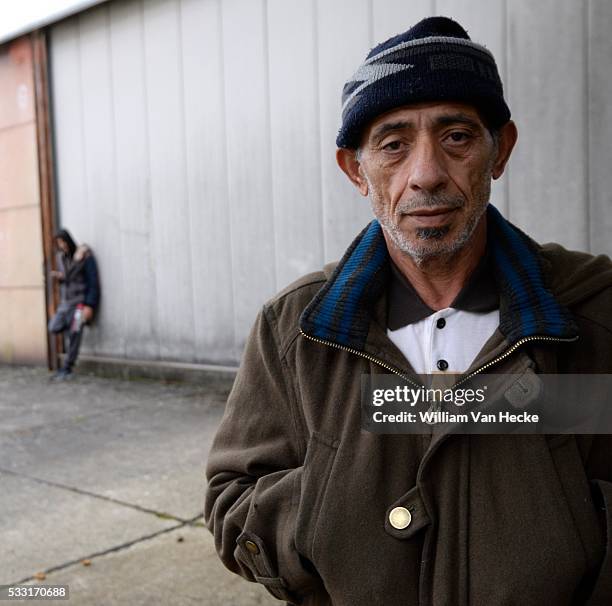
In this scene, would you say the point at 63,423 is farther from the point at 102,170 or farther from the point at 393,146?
the point at 393,146

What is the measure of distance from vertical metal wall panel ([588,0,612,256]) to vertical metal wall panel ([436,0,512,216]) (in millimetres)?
567

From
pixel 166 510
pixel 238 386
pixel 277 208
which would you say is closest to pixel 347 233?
pixel 277 208

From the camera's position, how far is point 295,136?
618 cm

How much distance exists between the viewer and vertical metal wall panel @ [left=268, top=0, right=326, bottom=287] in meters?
6.03

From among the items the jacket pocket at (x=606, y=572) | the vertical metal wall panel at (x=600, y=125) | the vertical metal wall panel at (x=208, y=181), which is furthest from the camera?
the vertical metal wall panel at (x=208, y=181)

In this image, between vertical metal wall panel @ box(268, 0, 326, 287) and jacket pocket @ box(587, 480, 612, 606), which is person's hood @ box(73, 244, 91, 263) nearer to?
vertical metal wall panel @ box(268, 0, 326, 287)

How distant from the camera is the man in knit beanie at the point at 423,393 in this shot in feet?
4.61

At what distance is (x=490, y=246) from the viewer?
1685 mm

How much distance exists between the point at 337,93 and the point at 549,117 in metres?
1.74

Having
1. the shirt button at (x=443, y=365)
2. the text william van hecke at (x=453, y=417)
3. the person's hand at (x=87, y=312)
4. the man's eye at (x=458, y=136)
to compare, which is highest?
the man's eye at (x=458, y=136)

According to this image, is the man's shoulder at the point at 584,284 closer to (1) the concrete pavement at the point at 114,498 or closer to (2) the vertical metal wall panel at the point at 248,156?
(1) the concrete pavement at the point at 114,498

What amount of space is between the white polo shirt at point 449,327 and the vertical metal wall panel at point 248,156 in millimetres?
4862

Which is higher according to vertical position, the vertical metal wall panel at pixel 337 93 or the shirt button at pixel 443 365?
the vertical metal wall panel at pixel 337 93

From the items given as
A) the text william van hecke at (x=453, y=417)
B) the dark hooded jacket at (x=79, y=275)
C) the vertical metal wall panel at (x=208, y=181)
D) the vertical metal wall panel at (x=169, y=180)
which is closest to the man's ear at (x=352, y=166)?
the text william van hecke at (x=453, y=417)
